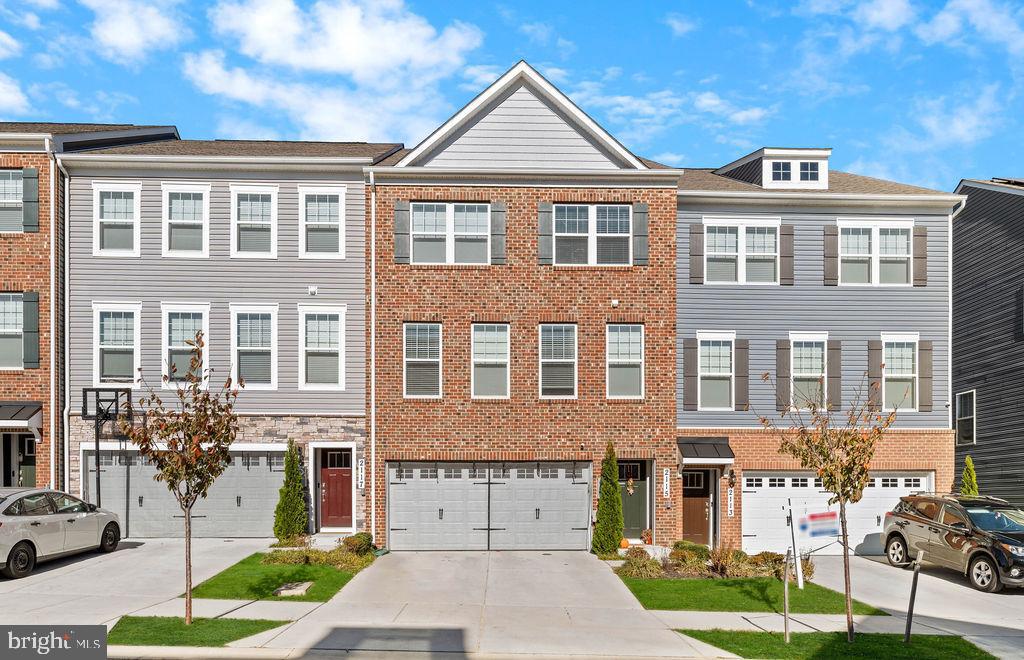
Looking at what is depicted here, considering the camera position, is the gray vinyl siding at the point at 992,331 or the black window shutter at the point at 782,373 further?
the gray vinyl siding at the point at 992,331

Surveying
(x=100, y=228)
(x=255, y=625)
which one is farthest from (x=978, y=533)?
(x=100, y=228)

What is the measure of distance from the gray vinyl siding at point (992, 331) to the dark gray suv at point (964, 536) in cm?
530

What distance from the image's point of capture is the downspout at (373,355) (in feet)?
68.5

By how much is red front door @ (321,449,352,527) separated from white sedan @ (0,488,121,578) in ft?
16.1

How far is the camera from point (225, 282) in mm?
21109

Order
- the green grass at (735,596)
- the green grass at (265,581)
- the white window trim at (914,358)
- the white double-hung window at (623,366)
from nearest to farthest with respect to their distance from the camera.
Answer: the green grass at (735,596)
the green grass at (265,581)
the white double-hung window at (623,366)
the white window trim at (914,358)

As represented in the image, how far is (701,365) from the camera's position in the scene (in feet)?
72.2

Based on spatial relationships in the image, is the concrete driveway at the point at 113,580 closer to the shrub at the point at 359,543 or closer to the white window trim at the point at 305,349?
the shrub at the point at 359,543

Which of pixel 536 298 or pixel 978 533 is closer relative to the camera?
pixel 978 533

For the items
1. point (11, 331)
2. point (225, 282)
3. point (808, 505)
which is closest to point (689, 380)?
point (808, 505)

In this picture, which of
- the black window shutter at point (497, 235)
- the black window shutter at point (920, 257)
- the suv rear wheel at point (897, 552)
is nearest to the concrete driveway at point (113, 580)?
the black window shutter at point (497, 235)

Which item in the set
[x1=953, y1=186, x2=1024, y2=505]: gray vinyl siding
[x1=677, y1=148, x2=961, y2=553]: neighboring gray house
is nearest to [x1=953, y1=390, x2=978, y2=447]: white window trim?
[x1=953, y1=186, x2=1024, y2=505]: gray vinyl siding

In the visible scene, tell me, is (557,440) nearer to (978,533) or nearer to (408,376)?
(408,376)

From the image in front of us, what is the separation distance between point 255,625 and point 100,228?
12.6 metres
